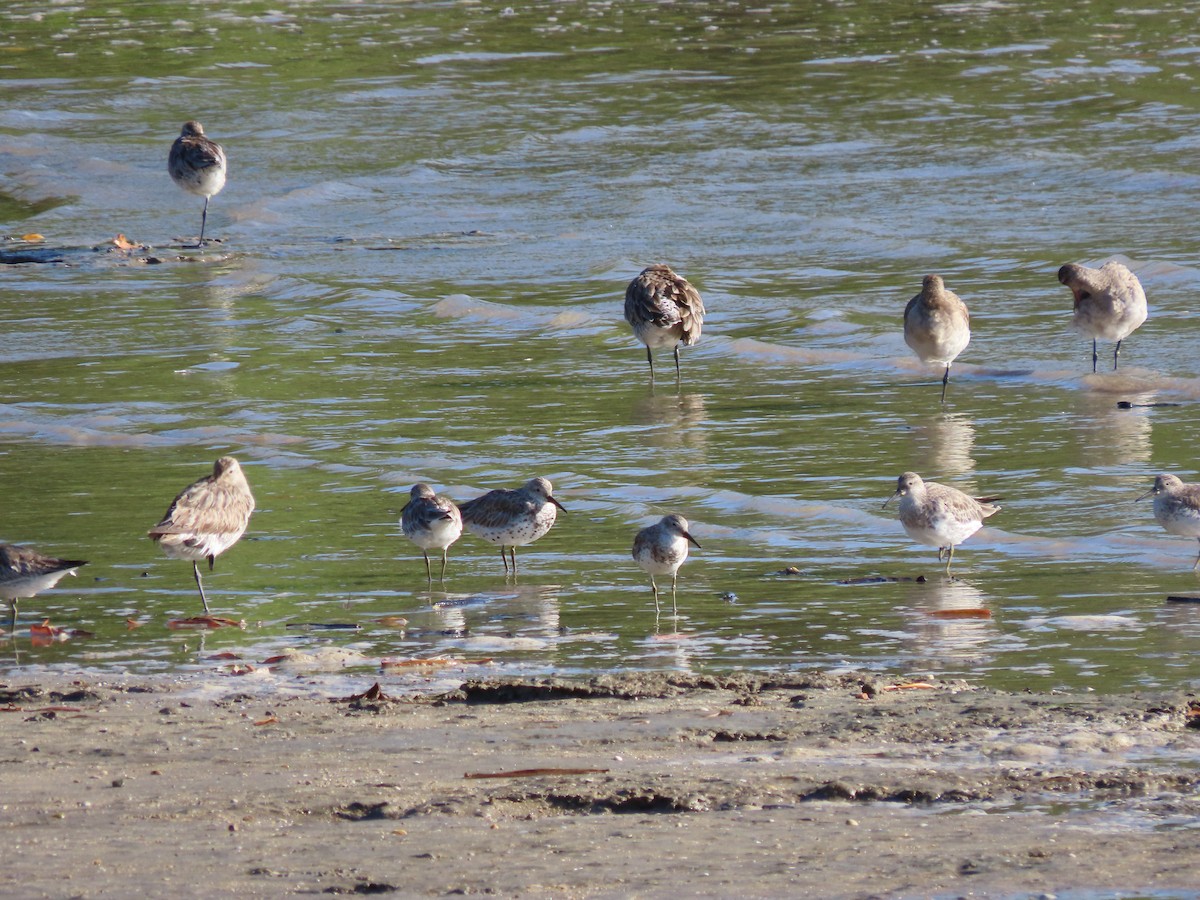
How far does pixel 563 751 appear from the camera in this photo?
6.78 m

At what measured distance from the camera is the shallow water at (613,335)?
30.4 feet

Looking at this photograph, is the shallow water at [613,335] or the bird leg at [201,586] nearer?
the shallow water at [613,335]

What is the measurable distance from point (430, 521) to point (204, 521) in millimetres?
1094

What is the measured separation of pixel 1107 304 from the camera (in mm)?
14891

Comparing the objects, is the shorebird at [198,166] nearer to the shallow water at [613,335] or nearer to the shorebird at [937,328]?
the shallow water at [613,335]

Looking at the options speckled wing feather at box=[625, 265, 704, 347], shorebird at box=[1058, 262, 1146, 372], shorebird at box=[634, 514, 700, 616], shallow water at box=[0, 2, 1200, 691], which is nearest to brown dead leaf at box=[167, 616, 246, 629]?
shallow water at box=[0, 2, 1200, 691]

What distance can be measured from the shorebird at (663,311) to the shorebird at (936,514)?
5885 mm

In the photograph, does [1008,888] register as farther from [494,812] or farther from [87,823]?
[87,823]

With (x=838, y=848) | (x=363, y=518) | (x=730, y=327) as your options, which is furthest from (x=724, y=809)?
(x=730, y=327)

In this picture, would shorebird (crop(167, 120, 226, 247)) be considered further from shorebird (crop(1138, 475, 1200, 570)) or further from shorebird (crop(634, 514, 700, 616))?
shorebird (crop(1138, 475, 1200, 570))

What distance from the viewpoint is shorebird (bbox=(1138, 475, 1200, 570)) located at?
950cm

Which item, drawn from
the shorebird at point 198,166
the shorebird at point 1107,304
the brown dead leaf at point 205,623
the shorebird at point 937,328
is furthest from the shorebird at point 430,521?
the shorebird at point 198,166

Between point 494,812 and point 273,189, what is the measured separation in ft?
71.7

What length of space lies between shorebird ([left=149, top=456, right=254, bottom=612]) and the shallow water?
0.28m
